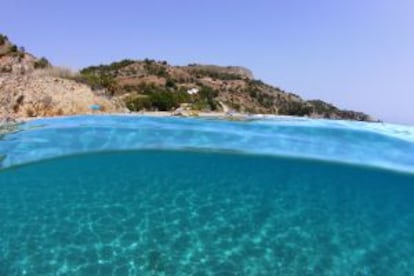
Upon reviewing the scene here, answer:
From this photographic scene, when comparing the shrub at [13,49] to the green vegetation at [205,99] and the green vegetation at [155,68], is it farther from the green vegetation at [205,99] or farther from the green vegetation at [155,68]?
the green vegetation at [155,68]

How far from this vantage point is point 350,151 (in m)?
18.9

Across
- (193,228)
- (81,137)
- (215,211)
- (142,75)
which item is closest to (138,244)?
(193,228)

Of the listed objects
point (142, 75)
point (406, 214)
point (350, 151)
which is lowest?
point (406, 214)

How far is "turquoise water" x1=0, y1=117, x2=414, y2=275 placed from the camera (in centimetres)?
811

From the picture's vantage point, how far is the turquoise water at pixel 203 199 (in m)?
8.11

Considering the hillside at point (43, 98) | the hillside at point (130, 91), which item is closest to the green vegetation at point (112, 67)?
the hillside at point (130, 91)

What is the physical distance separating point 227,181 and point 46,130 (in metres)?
8.70

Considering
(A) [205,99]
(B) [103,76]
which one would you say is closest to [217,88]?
(A) [205,99]

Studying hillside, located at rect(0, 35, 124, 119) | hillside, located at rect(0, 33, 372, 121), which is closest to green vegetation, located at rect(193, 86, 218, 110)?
hillside, located at rect(0, 33, 372, 121)

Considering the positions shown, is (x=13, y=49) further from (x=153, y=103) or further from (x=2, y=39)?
(x=153, y=103)

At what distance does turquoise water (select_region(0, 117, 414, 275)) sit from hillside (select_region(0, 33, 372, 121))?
9.06m

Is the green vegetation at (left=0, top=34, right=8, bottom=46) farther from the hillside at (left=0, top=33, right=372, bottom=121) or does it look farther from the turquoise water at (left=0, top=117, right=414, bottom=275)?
the turquoise water at (left=0, top=117, right=414, bottom=275)

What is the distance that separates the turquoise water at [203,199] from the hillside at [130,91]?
906 centimetres

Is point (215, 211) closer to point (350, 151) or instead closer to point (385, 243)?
point (385, 243)
